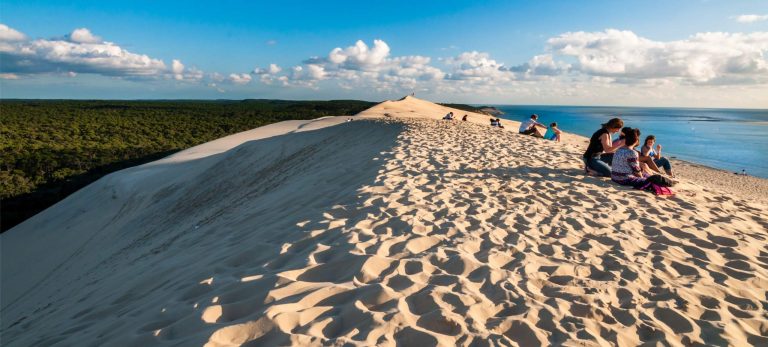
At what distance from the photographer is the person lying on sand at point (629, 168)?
690 centimetres

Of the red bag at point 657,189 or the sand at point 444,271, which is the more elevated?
the red bag at point 657,189

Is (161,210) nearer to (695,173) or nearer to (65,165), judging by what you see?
(695,173)

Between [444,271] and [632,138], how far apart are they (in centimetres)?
540

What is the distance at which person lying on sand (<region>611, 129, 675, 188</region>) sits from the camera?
272 inches

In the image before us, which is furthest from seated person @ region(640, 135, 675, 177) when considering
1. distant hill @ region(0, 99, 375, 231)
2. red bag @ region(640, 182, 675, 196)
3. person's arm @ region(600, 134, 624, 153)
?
distant hill @ region(0, 99, 375, 231)

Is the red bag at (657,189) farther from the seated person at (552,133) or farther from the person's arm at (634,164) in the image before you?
the seated person at (552,133)

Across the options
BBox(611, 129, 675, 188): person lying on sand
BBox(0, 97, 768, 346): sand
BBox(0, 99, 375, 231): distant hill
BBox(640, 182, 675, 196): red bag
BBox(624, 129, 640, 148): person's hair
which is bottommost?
BBox(0, 99, 375, 231): distant hill

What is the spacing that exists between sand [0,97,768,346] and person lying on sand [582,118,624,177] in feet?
1.30

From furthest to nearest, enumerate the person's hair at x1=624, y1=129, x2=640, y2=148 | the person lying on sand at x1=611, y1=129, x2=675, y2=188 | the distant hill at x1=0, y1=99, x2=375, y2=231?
the distant hill at x1=0, y1=99, x2=375, y2=231 → the person's hair at x1=624, y1=129, x2=640, y2=148 → the person lying on sand at x1=611, y1=129, x2=675, y2=188

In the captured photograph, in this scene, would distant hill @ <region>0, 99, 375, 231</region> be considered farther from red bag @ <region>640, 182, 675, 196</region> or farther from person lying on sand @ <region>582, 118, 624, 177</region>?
red bag @ <region>640, 182, 675, 196</region>

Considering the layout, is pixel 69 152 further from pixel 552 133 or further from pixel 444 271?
pixel 444 271

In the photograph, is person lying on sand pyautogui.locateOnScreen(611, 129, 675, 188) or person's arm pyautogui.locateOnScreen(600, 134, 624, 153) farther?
person's arm pyautogui.locateOnScreen(600, 134, 624, 153)

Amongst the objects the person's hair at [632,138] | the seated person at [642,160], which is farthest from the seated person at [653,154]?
the person's hair at [632,138]

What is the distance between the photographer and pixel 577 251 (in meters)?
4.28
